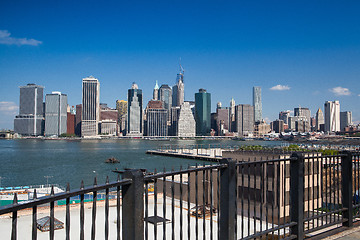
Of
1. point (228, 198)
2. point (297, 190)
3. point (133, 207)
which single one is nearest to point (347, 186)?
point (297, 190)

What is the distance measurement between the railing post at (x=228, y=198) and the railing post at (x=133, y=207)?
1.52m

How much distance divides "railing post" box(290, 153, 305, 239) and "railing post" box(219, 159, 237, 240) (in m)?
1.63

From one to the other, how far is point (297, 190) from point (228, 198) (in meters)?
1.76

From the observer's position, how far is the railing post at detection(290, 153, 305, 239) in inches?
206

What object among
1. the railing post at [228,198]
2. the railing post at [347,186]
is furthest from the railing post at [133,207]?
the railing post at [347,186]

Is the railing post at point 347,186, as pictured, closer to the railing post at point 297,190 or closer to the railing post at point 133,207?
the railing post at point 297,190

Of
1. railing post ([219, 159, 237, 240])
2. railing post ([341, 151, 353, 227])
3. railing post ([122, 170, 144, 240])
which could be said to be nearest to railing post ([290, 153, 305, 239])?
railing post ([219, 159, 237, 240])

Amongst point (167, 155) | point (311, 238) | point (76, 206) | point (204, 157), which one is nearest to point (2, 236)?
point (76, 206)

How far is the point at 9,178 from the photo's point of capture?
5616 centimetres

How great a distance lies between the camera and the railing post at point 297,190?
524 cm

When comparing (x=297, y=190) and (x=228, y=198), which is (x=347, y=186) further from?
(x=228, y=198)

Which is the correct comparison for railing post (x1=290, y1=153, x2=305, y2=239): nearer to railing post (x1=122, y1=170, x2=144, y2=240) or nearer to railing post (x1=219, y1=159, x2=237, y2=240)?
railing post (x1=219, y1=159, x2=237, y2=240)

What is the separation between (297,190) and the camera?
5.26 meters

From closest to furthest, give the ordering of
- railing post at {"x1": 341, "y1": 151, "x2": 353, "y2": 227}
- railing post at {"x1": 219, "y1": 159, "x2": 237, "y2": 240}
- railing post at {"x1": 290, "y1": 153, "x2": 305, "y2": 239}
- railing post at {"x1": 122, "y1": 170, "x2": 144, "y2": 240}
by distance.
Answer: railing post at {"x1": 122, "y1": 170, "x2": 144, "y2": 240}
railing post at {"x1": 219, "y1": 159, "x2": 237, "y2": 240}
railing post at {"x1": 290, "y1": 153, "x2": 305, "y2": 239}
railing post at {"x1": 341, "y1": 151, "x2": 353, "y2": 227}
